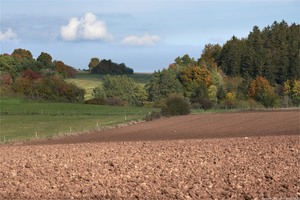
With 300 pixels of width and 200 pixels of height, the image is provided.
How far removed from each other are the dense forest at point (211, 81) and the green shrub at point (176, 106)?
85.7ft

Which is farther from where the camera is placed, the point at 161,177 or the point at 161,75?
the point at 161,75

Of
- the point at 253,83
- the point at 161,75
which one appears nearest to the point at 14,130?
the point at 161,75

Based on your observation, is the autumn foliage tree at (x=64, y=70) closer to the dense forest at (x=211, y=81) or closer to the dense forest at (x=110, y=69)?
the dense forest at (x=211, y=81)

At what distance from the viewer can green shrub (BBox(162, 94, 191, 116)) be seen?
197 ft

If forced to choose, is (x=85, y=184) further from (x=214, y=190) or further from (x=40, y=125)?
(x=40, y=125)

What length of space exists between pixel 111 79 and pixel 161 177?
9983 centimetres

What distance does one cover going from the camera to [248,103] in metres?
98.2

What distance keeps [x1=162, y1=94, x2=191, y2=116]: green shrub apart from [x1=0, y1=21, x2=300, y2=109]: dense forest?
2613cm

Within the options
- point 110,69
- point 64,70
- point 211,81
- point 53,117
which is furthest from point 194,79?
point 110,69

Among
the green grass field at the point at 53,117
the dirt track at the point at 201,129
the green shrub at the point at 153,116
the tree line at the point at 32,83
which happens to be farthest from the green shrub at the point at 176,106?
the tree line at the point at 32,83

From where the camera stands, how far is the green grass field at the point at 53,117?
5337 cm

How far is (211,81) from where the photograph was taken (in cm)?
11212

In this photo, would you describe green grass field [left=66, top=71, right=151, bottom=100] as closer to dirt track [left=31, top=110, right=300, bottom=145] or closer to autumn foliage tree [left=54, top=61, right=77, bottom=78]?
autumn foliage tree [left=54, top=61, right=77, bottom=78]

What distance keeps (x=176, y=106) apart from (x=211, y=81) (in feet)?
169
